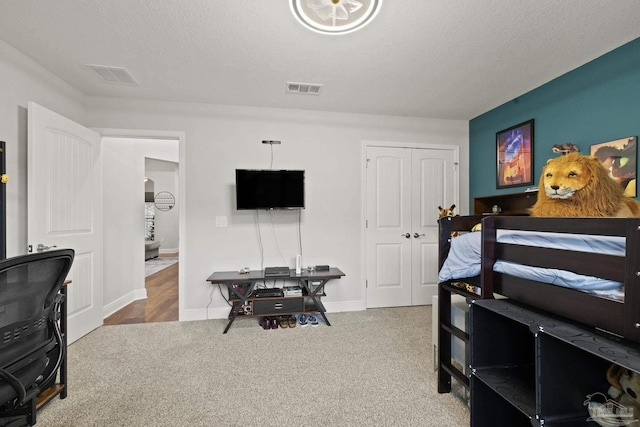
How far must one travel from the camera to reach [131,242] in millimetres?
3807

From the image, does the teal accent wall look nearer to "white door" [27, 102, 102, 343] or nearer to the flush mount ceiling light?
the flush mount ceiling light

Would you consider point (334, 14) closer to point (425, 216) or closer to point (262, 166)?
point (262, 166)

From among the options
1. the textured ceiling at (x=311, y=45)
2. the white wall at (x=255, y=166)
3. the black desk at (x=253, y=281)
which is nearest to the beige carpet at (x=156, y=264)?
the white wall at (x=255, y=166)

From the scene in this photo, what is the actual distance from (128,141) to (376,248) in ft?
11.7

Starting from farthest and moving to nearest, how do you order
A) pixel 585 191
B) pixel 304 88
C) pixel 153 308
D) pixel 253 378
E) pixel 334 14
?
pixel 153 308
pixel 304 88
pixel 253 378
pixel 334 14
pixel 585 191

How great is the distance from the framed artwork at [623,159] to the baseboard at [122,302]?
4966mm

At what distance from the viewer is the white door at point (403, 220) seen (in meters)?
3.58

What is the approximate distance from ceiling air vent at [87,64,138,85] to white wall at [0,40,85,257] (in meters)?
0.45

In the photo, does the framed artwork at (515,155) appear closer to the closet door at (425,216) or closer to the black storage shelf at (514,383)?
the closet door at (425,216)

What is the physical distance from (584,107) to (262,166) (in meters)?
3.06

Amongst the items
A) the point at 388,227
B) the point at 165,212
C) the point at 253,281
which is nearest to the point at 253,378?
the point at 253,281

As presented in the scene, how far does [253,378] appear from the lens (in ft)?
6.68

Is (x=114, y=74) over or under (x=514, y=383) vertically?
over

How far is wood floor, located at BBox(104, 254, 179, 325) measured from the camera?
126 inches
